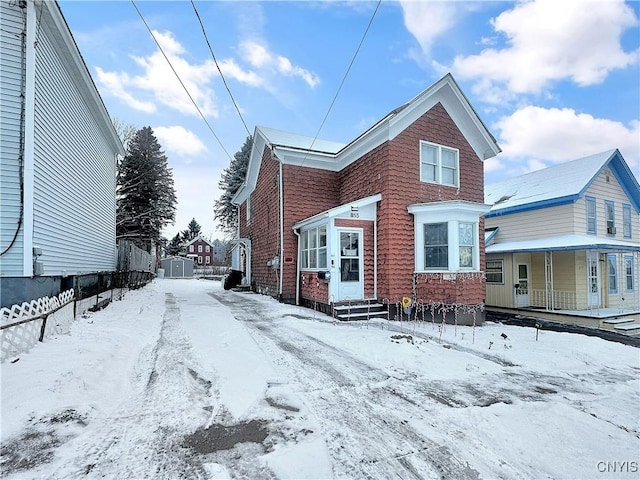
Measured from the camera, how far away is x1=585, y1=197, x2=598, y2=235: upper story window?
13680 millimetres

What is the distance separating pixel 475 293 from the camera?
32.1ft

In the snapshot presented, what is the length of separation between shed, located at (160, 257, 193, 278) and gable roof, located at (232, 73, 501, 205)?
30385mm

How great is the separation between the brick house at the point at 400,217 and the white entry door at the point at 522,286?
15.0 ft

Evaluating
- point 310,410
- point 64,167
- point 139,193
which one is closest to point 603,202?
point 310,410

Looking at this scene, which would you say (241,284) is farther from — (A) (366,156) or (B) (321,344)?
(B) (321,344)

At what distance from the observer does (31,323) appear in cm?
491

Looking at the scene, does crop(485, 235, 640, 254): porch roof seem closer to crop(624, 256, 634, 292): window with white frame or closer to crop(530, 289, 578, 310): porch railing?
crop(530, 289, 578, 310): porch railing

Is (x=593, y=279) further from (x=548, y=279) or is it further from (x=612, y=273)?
(x=612, y=273)

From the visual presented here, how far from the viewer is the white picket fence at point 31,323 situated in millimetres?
4398

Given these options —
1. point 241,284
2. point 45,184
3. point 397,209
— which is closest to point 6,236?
point 45,184

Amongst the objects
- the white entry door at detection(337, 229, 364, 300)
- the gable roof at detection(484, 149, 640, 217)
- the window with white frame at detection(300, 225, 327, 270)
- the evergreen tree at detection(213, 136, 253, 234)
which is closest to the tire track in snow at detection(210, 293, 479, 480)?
the white entry door at detection(337, 229, 364, 300)

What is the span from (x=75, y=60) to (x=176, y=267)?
116 feet

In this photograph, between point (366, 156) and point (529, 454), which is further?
point (366, 156)

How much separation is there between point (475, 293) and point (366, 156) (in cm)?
576
